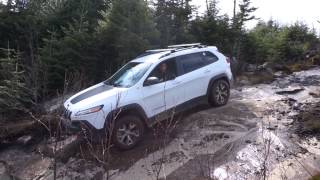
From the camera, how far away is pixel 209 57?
10375 millimetres

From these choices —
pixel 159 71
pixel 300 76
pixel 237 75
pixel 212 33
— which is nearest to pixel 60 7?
pixel 212 33

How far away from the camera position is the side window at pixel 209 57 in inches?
404

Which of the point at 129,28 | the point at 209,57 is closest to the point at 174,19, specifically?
the point at 129,28

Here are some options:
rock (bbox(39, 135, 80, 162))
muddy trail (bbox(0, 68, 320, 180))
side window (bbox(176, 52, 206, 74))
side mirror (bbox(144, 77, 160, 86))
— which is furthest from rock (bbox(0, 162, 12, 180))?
side window (bbox(176, 52, 206, 74))

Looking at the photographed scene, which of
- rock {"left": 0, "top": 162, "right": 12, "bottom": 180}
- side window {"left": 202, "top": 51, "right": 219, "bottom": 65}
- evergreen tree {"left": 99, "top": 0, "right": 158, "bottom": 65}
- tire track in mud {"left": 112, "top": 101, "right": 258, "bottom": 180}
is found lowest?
rock {"left": 0, "top": 162, "right": 12, "bottom": 180}

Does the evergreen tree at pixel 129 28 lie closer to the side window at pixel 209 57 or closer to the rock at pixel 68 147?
the side window at pixel 209 57

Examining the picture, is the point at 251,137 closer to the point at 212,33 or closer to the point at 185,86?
the point at 185,86

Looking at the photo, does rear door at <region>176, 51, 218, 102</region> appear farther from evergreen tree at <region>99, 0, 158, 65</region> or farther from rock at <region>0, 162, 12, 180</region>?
rock at <region>0, 162, 12, 180</region>

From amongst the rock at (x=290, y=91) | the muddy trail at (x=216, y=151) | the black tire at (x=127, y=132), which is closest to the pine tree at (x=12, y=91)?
the muddy trail at (x=216, y=151)

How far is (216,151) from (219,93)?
2.63 metres

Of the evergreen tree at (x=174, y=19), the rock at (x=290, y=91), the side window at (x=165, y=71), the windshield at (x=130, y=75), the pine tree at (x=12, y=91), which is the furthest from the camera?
the evergreen tree at (x=174, y=19)

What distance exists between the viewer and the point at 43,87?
13703 mm

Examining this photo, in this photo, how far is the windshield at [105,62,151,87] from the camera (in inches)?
345

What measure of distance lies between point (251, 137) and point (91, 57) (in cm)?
783
